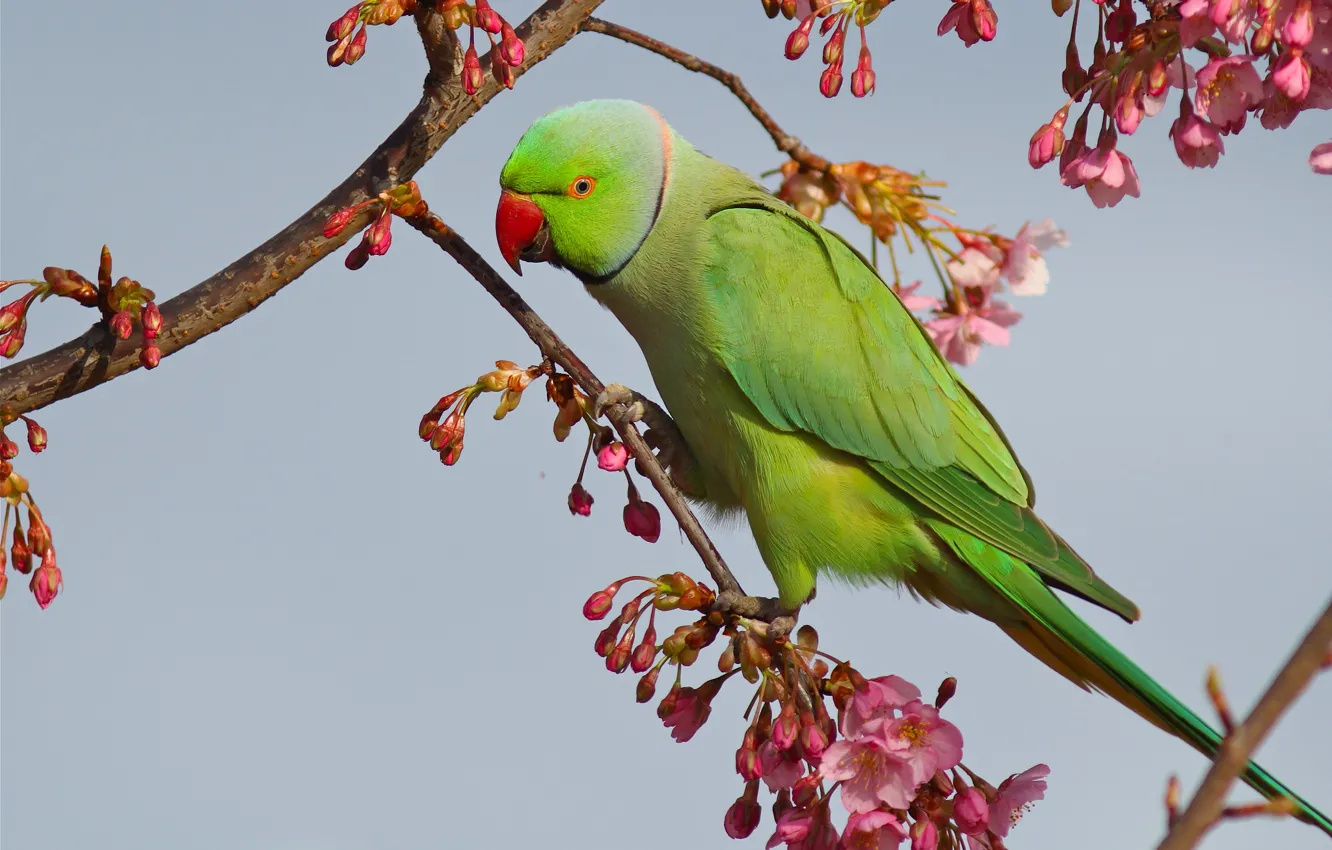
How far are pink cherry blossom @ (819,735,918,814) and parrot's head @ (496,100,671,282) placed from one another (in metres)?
1.56

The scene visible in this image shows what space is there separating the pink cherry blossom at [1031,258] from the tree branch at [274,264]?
5.47 feet

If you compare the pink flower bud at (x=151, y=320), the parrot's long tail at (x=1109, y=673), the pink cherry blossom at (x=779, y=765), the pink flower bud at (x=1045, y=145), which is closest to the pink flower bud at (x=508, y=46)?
the pink flower bud at (x=151, y=320)

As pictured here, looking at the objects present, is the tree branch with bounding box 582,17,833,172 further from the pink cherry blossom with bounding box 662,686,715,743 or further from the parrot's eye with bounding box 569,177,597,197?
the pink cherry blossom with bounding box 662,686,715,743

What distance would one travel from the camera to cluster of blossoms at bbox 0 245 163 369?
89.1 inches

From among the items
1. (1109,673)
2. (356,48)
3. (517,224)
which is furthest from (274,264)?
(1109,673)

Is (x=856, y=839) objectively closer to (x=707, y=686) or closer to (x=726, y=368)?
(x=707, y=686)

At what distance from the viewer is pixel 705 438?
3395 mm

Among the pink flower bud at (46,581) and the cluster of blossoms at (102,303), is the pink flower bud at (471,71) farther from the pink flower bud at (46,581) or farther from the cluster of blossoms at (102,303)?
the pink flower bud at (46,581)

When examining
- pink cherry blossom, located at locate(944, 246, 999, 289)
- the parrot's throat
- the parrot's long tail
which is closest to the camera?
the parrot's long tail

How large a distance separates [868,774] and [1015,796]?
0.35 metres

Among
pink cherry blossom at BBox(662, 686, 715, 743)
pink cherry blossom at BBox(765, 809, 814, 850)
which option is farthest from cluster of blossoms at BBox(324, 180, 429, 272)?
pink cherry blossom at BBox(765, 809, 814, 850)

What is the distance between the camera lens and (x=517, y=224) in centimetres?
334

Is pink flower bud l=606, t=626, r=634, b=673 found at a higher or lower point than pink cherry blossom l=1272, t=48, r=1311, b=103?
higher

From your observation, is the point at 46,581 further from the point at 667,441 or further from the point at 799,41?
the point at 799,41
